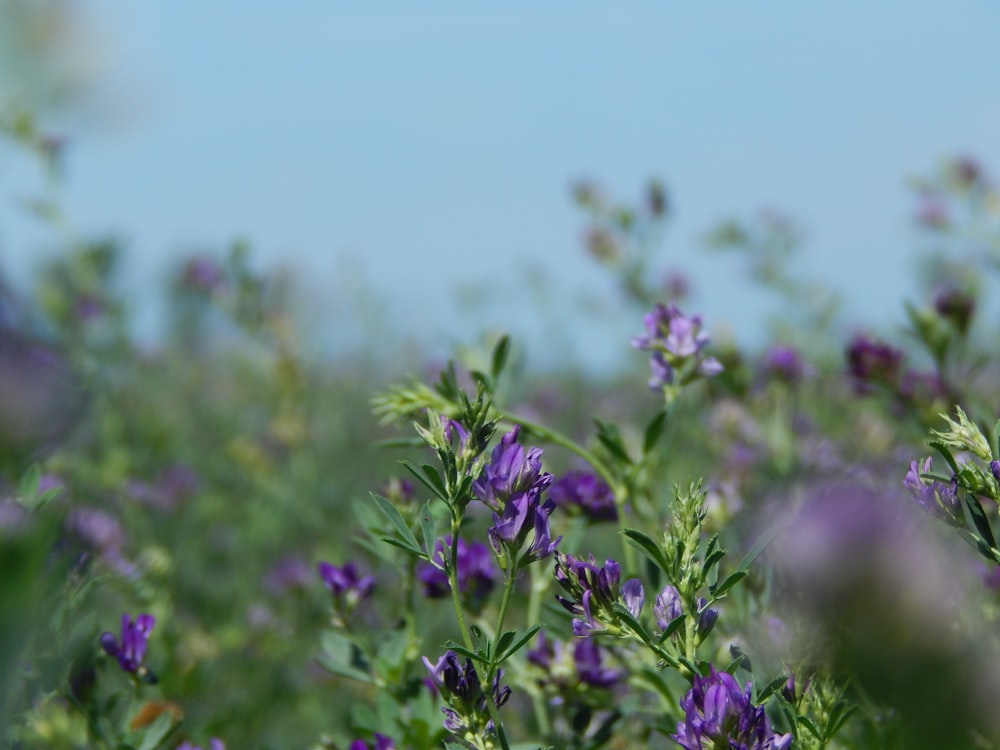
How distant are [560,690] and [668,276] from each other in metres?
2.90

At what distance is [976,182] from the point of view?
4082 millimetres

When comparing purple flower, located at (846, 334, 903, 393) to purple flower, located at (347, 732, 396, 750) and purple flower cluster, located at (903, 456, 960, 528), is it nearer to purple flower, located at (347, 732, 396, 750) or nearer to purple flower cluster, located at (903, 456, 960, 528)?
purple flower cluster, located at (903, 456, 960, 528)

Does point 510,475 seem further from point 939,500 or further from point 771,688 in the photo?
point 939,500

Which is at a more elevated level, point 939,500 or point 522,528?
point 939,500

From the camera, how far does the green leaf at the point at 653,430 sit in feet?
5.37

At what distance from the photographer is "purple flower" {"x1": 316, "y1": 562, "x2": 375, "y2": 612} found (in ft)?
5.49

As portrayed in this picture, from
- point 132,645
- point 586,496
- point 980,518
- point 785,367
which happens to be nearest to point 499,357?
point 586,496

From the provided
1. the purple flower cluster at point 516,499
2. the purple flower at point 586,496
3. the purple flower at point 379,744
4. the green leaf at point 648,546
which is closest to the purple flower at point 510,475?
the purple flower cluster at point 516,499

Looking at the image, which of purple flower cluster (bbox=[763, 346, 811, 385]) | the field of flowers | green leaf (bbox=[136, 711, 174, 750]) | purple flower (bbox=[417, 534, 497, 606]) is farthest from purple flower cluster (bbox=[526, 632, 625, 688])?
purple flower cluster (bbox=[763, 346, 811, 385])

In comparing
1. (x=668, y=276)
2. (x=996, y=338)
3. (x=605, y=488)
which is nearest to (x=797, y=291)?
(x=668, y=276)

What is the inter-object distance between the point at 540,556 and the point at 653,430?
507 millimetres

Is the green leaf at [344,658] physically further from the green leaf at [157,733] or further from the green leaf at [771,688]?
the green leaf at [771,688]

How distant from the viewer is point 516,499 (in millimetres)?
1199

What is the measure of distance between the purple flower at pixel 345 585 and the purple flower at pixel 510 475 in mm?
511
